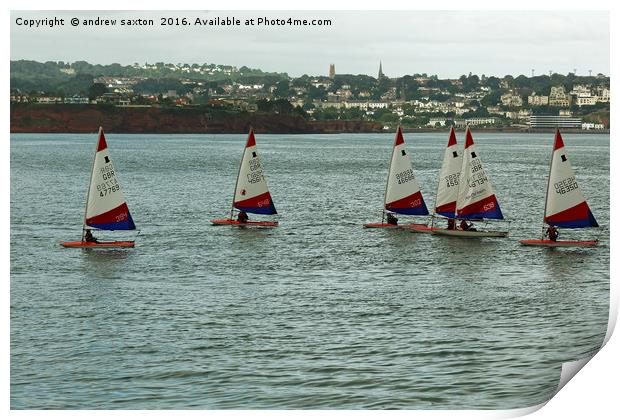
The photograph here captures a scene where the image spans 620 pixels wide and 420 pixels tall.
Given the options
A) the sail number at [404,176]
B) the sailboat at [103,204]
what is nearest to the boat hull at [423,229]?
the sail number at [404,176]

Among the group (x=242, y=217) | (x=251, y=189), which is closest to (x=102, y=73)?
(x=242, y=217)

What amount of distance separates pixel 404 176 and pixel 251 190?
568cm

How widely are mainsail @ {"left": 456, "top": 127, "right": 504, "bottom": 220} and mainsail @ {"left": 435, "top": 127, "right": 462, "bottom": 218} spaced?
1.74 feet

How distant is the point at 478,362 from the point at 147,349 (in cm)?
687

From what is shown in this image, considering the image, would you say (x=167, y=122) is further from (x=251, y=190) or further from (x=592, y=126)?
(x=592, y=126)

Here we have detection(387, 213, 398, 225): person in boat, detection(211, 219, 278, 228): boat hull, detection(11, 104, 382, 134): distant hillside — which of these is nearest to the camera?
detection(11, 104, 382, 134): distant hillside

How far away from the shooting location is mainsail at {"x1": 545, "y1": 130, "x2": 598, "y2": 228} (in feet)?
108

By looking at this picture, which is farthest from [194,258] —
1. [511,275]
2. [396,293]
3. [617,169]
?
[617,169]

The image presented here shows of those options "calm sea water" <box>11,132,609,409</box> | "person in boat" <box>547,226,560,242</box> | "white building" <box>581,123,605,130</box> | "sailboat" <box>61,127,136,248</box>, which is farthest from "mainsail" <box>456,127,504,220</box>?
"white building" <box>581,123,605,130</box>

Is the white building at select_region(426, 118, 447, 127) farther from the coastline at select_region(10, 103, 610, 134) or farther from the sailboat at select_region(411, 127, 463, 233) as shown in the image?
the sailboat at select_region(411, 127, 463, 233)

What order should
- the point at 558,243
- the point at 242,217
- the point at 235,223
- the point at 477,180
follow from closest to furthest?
the point at 558,243, the point at 477,180, the point at 235,223, the point at 242,217

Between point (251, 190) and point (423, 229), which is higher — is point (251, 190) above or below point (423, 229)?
above

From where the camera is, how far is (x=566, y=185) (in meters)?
33.6

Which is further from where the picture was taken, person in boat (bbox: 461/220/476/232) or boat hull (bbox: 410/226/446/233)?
boat hull (bbox: 410/226/446/233)
